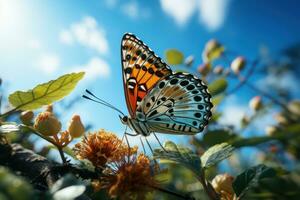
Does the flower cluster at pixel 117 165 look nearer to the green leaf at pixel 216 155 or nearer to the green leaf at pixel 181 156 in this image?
the green leaf at pixel 181 156

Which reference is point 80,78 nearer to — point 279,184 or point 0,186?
point 0,186

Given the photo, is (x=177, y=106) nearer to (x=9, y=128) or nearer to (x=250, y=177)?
(x=250, y=177)

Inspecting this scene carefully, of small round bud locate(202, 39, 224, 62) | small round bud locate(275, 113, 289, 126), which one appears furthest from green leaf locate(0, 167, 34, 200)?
small round bud locate(275, 113, 289, 126)

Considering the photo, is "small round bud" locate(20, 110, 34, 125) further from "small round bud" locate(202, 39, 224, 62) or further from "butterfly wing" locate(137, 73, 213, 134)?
"small round bud" locate(202, 39, 224, 62)

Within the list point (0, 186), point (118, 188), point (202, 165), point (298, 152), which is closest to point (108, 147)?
→ point (118, 188)

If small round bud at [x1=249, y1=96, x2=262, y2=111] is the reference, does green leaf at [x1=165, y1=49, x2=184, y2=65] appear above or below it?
above

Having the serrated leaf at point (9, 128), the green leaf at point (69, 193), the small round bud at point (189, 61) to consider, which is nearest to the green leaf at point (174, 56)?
the small round bud at point (189, 61)

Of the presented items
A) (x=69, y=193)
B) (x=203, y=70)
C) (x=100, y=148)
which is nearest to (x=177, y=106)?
(x=203, y=70)
